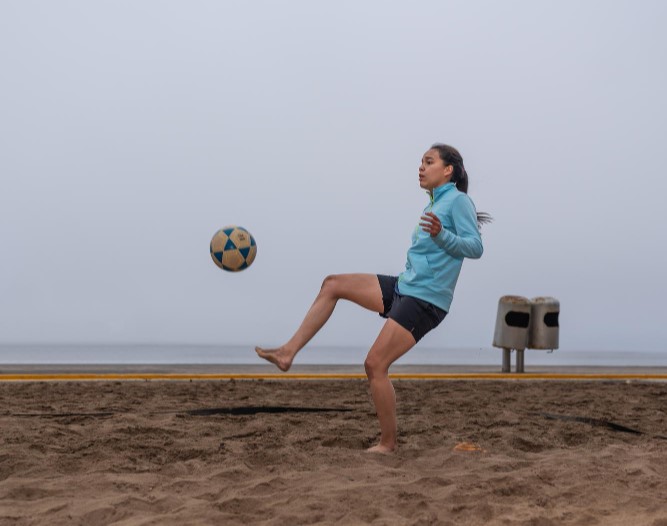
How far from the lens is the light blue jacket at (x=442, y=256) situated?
4.55 m

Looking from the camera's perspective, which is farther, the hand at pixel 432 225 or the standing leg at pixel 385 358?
the standing leg at pixel 385 358

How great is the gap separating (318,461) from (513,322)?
24.2 ft

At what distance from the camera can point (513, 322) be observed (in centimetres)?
1138

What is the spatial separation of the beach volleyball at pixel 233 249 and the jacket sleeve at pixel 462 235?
125 inches

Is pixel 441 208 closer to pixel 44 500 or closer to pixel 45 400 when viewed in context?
pixel 44 500

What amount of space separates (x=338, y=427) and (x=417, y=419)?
81 cm

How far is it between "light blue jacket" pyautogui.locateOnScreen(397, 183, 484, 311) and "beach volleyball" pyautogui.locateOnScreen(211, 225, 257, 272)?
10.0ft

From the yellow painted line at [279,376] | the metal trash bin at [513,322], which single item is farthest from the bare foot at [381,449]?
the metal trash bin at [513,322]

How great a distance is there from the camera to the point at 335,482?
3854 mm

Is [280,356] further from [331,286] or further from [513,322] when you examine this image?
[513,322]

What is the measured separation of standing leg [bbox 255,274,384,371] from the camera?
15.4ft

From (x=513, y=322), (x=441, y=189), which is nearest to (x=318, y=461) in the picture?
(x=441, y=189)

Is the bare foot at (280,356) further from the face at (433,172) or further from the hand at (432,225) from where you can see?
the face at (433,172)

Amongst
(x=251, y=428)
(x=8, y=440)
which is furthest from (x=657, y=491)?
(x=8, y=440)
